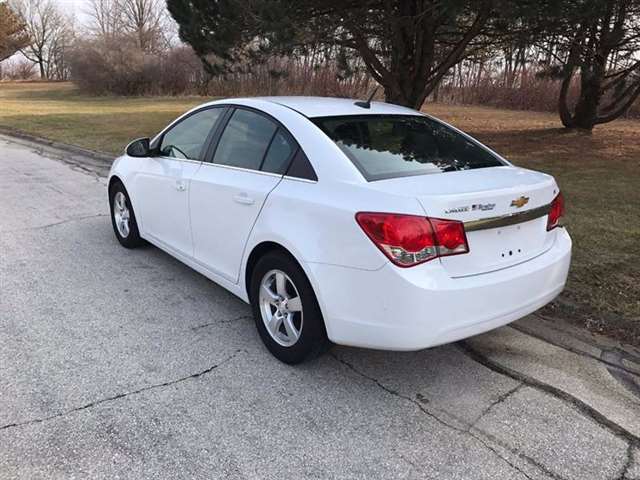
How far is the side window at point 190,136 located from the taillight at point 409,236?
200 cm

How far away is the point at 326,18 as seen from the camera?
9977mm

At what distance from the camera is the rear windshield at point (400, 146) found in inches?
126

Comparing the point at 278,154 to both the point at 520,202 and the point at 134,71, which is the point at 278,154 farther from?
the point at 134,71

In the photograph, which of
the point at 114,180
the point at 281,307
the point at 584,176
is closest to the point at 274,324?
the point at 281,307

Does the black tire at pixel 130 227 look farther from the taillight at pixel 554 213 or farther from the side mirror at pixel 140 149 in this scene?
the taillight at pixel 554 213

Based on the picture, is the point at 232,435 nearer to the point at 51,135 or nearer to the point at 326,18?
the point at 326,18

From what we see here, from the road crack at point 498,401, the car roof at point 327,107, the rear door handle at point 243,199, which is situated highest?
the car roof at point 327,107

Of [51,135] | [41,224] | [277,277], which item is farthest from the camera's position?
[51,135]

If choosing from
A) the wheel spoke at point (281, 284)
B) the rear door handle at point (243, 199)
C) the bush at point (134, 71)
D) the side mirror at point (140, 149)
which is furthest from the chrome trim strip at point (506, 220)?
the bush at point (134, 71)

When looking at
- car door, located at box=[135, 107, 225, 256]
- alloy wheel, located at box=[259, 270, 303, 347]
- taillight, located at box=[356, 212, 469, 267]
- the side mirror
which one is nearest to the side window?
car door, located at box=[135, 107, 225, 256]

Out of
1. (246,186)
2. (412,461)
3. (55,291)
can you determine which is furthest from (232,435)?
(55,291)

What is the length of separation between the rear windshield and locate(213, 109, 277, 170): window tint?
0.41 metres

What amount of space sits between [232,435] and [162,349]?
1020 millimetres

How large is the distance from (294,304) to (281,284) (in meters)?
0.15
